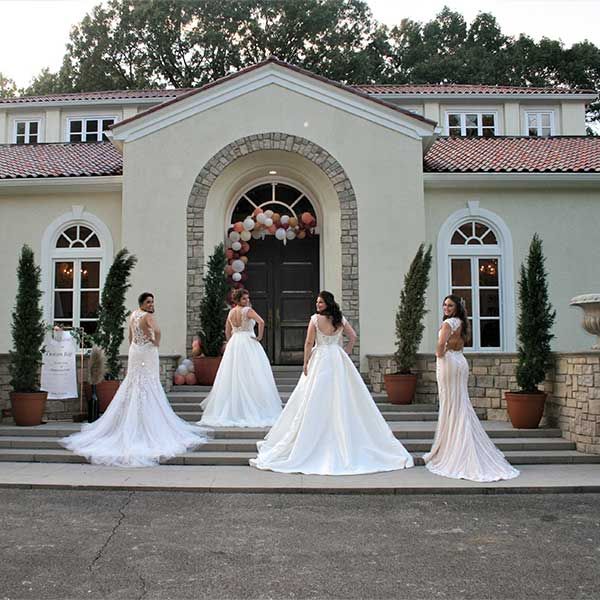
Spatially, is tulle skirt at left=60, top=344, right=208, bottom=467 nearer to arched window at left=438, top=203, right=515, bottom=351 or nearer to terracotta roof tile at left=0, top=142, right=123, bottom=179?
terracotta roof tile at left=0, top=142, right=123, bottom=179

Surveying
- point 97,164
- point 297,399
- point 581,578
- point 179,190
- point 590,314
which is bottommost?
point 581,578

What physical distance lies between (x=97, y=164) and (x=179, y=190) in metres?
3.07

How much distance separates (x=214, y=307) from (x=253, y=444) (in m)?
4.17

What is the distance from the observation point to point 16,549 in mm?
5000

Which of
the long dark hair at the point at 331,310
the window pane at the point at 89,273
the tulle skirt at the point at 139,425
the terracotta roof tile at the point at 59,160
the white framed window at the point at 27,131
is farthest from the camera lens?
the white framed window at the point at 27,131

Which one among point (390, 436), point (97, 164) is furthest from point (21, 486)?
point (97, 164)

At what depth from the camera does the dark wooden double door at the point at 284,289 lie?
14508 millimetres

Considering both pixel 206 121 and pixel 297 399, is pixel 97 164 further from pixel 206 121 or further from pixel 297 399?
pixel 297 399

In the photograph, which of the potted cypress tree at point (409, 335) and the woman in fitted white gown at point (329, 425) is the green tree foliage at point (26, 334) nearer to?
the woman in fitted white gown at point (329, 425)

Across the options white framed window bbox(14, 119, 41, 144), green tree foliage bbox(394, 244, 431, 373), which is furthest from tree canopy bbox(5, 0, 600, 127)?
green tree foliage bbox(394, 244, 431, 373)

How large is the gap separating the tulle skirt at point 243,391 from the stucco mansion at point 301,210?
9.75ft

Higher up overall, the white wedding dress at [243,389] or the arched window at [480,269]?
the arched window at [480,269]

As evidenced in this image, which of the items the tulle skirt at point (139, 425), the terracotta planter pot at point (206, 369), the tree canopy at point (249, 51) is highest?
the tree canopy at point (249, 51)

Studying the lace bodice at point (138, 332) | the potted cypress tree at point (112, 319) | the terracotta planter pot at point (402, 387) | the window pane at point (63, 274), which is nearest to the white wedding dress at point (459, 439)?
the terracotta planter pot at point (402, 387)
